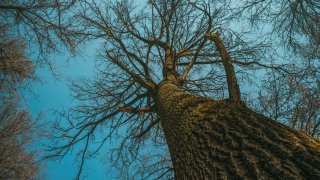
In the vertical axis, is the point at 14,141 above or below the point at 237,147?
above

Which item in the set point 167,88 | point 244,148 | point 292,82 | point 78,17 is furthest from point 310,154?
point 78,17

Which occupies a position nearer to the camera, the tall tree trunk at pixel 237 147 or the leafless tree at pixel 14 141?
the tall tree trunk at pixel 237 147

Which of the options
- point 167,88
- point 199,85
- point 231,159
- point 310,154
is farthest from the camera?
point 199,85

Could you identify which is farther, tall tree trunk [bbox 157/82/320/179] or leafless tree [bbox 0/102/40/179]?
leafless tree [bbox 0/102/40/179]

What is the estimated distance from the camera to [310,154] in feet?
4.12

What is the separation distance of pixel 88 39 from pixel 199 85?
2816 millimetres

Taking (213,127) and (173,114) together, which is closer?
(213,127)

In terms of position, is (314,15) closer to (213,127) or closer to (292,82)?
(292,82)

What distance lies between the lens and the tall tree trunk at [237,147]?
1.23 meters

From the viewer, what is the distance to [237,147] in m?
1.52

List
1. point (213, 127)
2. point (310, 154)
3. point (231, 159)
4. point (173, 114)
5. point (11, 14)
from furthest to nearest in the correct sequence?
point (11, 14) < point (173, 114) < point (213, 127) < point (231, 159) < point (310, 154)

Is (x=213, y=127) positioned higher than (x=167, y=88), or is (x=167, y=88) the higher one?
(x=167, y=88)

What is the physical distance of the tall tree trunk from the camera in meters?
1.23

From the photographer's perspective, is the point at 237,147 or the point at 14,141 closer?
the point at 237,147
